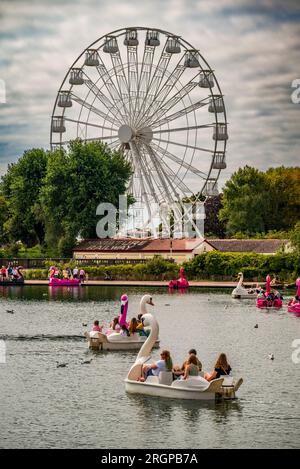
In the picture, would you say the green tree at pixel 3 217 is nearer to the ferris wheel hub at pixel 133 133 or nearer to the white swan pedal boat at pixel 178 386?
the ferris wheel hub at pixel 133 133

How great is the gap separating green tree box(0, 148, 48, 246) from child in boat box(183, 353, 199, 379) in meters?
81.1

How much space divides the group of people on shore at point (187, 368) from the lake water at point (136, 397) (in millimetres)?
828

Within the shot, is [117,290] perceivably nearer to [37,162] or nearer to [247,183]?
[37,162]

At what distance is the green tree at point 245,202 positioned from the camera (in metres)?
134

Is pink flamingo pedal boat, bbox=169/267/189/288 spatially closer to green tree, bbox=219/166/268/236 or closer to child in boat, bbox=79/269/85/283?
child in boat, bbox=79/269/85/283

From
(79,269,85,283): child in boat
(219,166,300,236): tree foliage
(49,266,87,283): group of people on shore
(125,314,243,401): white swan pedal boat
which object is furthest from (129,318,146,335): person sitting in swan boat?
(219,166,300,236): tree foliage

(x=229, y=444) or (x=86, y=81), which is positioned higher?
(x=86, y=81)

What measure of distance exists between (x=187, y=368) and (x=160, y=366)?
1.25 metres

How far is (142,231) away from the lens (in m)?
106

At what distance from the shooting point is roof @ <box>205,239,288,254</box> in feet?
315

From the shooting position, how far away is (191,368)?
32.1 meters

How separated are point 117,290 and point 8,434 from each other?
177 ft

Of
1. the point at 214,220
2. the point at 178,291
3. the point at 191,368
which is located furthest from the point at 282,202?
the point at 191,368
